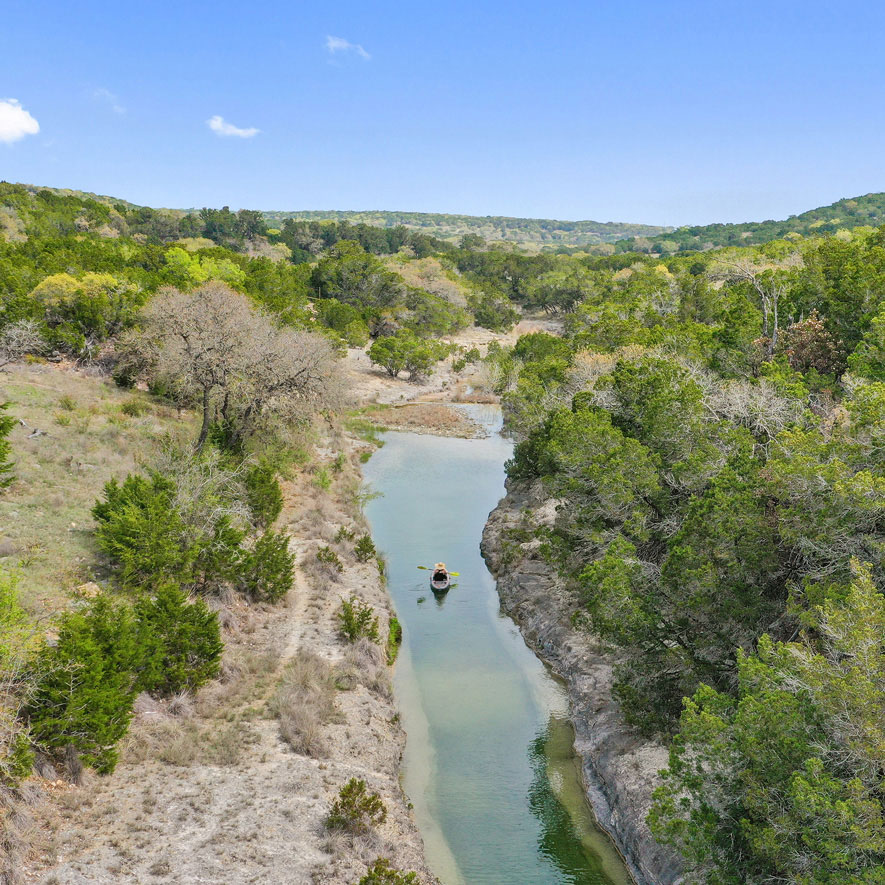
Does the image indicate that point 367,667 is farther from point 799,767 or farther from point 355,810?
point 799,767

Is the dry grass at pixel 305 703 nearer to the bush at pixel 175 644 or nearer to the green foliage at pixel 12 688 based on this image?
the bush at pixel 175 644

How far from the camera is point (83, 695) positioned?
12.9 m

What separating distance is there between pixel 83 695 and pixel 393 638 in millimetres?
12244

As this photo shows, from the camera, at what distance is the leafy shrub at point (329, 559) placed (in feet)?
83.6

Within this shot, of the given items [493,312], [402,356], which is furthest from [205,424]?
[493,312]

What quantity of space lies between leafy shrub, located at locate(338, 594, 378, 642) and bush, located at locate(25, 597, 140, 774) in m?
7.80

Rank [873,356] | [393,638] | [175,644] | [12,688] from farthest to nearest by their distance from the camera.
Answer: [393,638]
[873,356]
[175,644]
[12,688]

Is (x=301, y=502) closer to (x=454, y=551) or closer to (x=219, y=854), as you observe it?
(x=454, y=551)

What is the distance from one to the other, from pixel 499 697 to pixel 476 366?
5438 centimetres

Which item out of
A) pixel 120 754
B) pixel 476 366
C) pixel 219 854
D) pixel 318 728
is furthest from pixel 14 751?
pixel 476 366

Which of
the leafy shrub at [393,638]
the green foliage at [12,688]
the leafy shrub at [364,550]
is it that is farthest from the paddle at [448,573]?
the green foliage at [12,688]

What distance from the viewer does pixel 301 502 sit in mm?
31609

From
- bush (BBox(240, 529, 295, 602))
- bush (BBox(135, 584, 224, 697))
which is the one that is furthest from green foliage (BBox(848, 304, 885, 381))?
bush (BBox(240, 529, 295, 602))

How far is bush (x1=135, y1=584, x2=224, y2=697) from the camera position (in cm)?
1554
